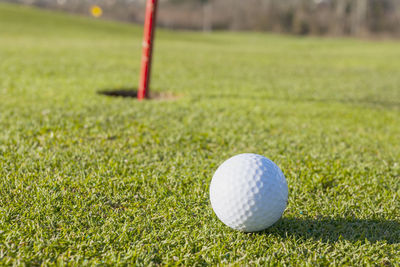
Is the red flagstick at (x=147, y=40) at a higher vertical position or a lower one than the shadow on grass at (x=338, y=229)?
higher

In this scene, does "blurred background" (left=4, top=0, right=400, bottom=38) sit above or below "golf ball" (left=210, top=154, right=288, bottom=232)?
above

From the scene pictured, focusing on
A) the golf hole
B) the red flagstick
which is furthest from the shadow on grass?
the golf hole

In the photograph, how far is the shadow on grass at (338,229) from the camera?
220cm

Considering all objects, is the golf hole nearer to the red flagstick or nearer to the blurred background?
the red flagstick

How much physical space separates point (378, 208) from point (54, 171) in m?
2.46

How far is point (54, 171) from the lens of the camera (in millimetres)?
2924

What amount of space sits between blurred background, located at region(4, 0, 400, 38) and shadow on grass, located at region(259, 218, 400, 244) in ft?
155

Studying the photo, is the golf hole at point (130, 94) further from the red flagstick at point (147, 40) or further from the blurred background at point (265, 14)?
the blurred background at point (265, 14)

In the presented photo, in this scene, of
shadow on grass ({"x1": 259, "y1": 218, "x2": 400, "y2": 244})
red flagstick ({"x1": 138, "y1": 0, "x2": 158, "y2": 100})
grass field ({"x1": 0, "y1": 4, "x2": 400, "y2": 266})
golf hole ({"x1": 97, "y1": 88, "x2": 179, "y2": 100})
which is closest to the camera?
grass field ({"x1": 0, "y1": 4, "x2": 400, "y2": 266})

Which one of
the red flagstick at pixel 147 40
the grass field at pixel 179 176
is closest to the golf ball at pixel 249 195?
the grass field at pixel 179 176

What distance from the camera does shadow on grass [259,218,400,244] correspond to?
220 cm

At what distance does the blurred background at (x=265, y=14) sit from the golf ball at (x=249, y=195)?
47678 mm

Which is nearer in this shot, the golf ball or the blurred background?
the golf ball

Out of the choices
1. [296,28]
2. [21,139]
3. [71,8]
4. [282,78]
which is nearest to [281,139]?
[21,139]
